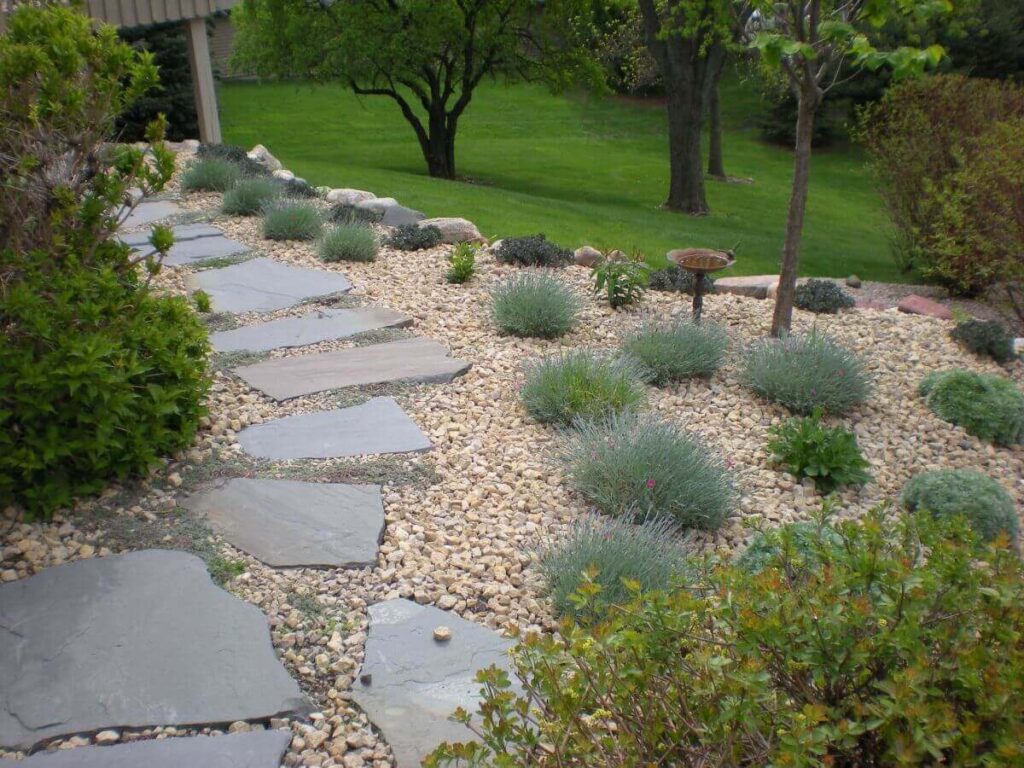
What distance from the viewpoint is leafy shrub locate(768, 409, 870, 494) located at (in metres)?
4.12

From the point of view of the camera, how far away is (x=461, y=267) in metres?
6.35

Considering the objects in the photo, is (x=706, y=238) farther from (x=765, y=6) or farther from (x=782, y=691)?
(x=782, y=691)

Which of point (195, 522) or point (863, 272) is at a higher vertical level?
point (195, 522)

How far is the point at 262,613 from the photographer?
286cm

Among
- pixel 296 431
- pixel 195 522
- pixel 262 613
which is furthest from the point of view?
pixel 296 431

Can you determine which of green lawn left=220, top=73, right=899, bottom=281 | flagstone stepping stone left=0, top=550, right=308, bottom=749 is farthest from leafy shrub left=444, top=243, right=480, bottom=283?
flagstone stepping stone left=0, top=550, right=308, bottom=749

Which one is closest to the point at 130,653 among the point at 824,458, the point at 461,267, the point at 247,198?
the point at 824,458

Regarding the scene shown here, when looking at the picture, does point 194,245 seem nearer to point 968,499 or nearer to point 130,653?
point 130,653

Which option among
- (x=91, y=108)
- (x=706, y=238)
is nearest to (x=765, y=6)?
(x=91, y=108)

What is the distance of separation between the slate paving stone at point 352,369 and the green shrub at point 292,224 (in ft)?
8.15

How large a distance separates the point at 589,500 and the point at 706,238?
898 cm

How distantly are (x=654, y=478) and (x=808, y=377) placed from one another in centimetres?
160

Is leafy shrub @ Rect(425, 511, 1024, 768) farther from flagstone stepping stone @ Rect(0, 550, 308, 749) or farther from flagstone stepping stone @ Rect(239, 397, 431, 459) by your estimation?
flagstone stepping stone @ Rect(239, 397, 431, 459)

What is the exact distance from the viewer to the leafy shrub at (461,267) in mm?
6363
